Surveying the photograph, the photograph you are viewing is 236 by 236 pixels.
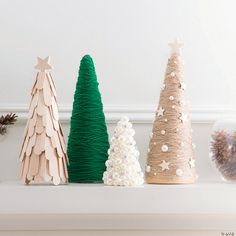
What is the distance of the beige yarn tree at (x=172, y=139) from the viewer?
0.99 meters

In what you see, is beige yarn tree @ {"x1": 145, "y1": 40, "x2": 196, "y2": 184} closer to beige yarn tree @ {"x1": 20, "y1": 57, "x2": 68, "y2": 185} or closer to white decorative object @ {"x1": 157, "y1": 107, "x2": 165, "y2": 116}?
white decorative object @ {"x1": 157, "y1": 107, "x2": 165, "y2": 116}

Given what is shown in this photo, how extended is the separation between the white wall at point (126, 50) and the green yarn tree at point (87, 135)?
0.12 metres

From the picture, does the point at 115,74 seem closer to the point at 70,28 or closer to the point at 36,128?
the point at 70,28

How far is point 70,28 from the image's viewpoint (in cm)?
118

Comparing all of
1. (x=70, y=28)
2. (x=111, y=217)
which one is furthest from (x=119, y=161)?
(x=70, y=28)

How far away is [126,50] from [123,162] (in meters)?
0.32

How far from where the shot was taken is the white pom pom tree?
0.96 m

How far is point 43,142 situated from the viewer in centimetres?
97

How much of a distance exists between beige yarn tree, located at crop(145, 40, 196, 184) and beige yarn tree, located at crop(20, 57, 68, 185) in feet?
0.56

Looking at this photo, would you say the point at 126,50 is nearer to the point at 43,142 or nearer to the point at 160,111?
the point at 160,111

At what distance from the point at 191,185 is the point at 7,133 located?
422 mm

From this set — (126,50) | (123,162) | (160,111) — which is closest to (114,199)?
(123,162)

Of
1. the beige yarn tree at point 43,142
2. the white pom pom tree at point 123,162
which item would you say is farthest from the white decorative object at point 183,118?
the beige yarn tree at point 43,142

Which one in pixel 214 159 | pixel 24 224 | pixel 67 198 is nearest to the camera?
pixel 67 198
